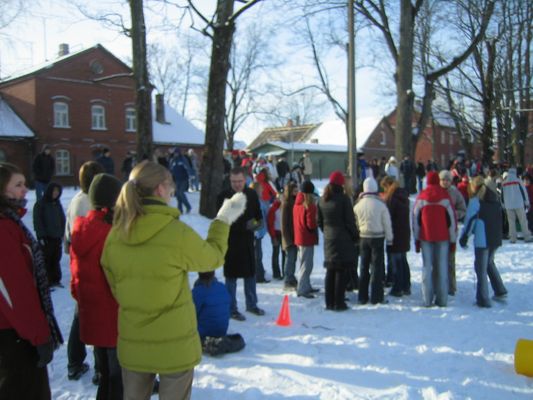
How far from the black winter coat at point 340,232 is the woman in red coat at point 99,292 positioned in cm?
377

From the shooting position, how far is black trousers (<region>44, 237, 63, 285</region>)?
25.9 feet

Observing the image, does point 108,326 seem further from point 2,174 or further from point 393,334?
point 393,334

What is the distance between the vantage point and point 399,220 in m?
7.58

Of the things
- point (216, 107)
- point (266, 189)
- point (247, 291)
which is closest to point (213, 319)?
point (247, 291)

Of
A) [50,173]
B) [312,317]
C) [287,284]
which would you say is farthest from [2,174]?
[50,173]

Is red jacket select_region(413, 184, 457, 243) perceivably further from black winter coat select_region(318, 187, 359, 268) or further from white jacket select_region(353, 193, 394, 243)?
black winter coat select_region(318, 187, 359, 268)

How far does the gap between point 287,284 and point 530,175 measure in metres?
9.40

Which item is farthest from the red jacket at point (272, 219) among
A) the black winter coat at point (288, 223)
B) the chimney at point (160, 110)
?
the chimney at point (160, 110)

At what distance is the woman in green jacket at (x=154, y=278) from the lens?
9.18ft

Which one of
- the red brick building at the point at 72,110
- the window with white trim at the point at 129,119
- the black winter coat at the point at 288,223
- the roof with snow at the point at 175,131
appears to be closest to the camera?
the black winter coat at the point at 288,223

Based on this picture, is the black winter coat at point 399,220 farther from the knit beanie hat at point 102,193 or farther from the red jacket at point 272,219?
the knit beanie hat at point 102,193

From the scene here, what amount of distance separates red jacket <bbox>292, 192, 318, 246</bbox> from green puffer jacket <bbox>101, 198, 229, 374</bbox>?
15.4 feet

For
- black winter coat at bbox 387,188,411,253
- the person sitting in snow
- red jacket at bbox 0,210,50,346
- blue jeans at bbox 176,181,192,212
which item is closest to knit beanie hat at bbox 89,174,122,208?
red jacket at bbox 0,210,50,346

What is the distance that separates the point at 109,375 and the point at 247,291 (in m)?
3.11
